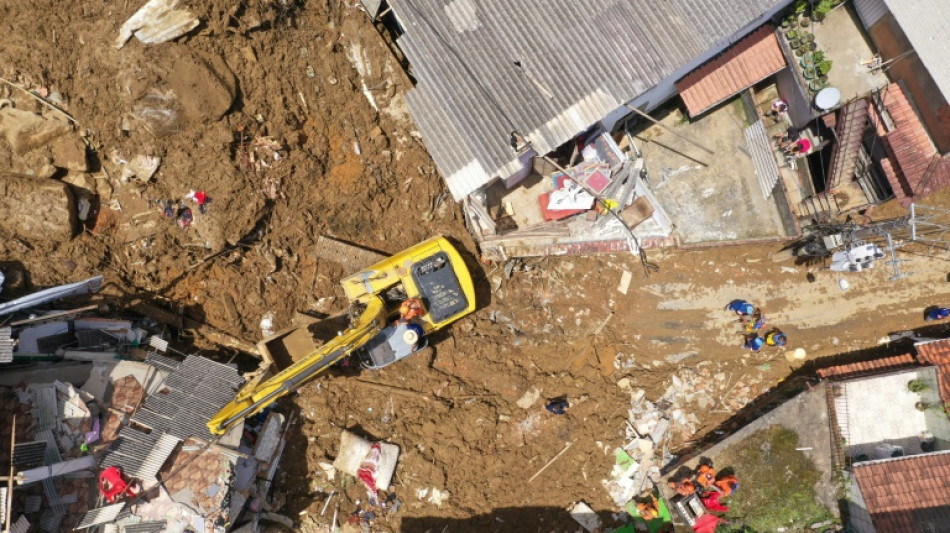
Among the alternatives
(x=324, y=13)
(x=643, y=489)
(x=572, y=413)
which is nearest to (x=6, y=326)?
(x=324, y=13)

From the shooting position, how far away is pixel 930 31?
11594mm

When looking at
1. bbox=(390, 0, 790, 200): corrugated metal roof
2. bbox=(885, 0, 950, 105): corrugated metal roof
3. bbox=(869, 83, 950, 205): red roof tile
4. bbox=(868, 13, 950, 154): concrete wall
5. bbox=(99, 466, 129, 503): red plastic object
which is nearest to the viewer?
bbox=(885, 0, 950, 105): corrugated metal roof

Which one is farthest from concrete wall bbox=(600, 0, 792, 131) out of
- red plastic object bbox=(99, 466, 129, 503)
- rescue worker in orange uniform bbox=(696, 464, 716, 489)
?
red plastic object bbox=(99, 466, 129, 503)

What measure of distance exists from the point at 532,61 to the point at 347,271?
7.12 m

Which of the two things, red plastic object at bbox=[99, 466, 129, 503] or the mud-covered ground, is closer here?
red plastic object at bbox=[99, 466, 129, 503]

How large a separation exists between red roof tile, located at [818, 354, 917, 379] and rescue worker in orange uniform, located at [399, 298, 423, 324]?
35.0 feet

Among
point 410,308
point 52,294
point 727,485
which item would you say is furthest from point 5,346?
point 727,485

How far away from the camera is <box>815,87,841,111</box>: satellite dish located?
12961 millimetres

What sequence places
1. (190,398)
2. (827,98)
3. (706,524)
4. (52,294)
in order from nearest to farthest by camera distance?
Result: (52,294)
(190,398)
(827,98)
(706,524)

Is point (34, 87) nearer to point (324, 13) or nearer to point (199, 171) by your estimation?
point (199, 171)

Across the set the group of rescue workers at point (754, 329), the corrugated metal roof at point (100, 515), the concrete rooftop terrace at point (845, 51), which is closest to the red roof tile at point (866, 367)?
the group of rescue workers at point (754, 329)

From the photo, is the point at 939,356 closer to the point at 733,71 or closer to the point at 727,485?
the point at 727,485

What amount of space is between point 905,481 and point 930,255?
6.43 m

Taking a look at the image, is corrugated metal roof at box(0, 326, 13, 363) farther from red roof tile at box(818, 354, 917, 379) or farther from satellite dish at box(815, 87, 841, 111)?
red roof tile at box(818, 354, 917, 379)
